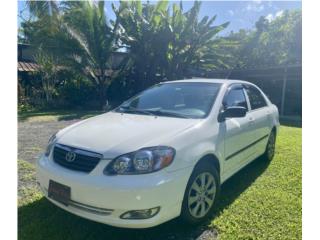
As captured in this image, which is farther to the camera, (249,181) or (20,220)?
(249,181)

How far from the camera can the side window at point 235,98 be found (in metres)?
4.26

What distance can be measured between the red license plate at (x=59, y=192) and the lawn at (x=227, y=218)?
40cm

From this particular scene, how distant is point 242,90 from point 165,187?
2758 mm

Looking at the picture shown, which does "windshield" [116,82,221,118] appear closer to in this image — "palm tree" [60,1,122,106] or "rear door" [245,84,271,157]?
"rear door" [245,84,271,157]

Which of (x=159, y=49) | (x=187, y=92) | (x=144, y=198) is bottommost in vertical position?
(x=144, y=198)

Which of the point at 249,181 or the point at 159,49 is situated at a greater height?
the point at 159,49

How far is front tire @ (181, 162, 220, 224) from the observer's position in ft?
10.4

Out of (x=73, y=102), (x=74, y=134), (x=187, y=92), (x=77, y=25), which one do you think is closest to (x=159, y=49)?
(x=77, y=25)

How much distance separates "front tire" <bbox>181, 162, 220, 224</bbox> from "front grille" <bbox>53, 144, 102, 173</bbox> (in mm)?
1005

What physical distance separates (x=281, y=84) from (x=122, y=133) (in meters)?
16.8

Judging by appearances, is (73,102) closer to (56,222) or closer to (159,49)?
(159,49)

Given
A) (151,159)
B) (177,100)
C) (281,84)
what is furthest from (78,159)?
(281,84)

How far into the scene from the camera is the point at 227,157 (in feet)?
12.8

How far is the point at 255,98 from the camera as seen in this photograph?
5.42m
